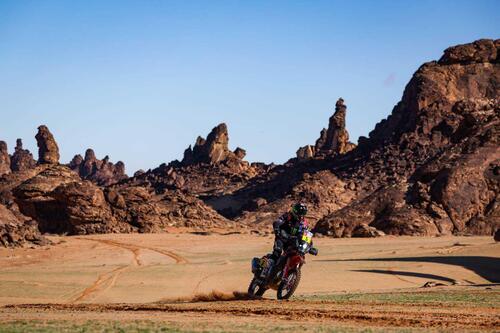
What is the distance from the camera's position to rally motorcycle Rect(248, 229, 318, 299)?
16750 millimetres

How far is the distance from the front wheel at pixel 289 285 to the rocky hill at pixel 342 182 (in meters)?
30.1

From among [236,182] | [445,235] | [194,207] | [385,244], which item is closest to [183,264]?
[385,244]

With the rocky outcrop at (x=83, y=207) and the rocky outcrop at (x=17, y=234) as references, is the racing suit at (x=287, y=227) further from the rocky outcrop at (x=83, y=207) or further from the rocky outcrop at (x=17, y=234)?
the rocky outcrop at (x=83, y=207)

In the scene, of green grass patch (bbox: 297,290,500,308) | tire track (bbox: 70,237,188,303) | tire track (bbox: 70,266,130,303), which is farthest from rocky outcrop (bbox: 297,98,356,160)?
green grass patch (bbox: 297,290,500,308)

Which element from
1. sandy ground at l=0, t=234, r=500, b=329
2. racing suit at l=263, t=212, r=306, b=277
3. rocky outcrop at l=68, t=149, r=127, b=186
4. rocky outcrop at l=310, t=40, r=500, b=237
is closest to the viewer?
sandy ground at l=0, t=234, r=500, b=329

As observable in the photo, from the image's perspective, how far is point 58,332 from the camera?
35.4ft

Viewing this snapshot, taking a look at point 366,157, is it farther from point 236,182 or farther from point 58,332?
point 58,332

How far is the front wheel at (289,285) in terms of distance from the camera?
56.8 feet

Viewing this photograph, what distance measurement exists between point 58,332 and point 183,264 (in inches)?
1075

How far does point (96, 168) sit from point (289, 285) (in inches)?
6574

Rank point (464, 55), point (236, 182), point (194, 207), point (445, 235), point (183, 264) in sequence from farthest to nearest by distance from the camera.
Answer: point (236, 182) < point (464, 55) < point (194, 207) < point (445, 235) < point (183, 264)

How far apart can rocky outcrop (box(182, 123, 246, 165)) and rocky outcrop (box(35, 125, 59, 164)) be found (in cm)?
2895

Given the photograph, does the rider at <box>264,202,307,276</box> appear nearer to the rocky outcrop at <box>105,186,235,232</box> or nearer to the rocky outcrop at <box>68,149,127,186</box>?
→ the rocky outcrop at <box>105,186,235,232</box>

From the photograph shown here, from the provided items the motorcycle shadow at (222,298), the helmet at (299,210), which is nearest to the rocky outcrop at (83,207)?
the motorcycle shadow at (222,298)
